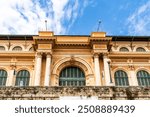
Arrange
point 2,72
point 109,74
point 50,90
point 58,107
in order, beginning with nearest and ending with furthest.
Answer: point 58,107
point 50,90
point 109,74
point 2,72

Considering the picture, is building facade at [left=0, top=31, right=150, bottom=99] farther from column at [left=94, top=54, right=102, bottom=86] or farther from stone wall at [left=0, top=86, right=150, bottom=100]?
stone wall at [left=0, top=86, right=150, bottom=100]

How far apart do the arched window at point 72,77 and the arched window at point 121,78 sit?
4.17 meters

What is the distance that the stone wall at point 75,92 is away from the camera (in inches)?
475

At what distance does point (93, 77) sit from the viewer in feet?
91.0

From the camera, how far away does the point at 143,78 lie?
29.3 m

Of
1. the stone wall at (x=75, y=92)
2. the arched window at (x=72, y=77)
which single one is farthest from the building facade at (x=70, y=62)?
the stone wall at (x=75, y=92)

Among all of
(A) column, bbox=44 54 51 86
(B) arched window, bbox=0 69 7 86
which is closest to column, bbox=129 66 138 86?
(A) column, bbox=44 54 51 86

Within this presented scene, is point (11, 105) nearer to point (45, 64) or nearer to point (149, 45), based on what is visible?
point (45, 64)

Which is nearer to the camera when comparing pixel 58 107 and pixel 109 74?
pixel 58 107

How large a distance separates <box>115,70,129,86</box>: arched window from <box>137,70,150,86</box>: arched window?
1.60 m

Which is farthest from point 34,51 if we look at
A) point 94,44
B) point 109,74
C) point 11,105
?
point 11,105

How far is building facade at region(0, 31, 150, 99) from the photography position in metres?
27.8

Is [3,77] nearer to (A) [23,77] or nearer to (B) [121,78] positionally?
(A) [23,77]

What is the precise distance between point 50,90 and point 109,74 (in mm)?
15668
